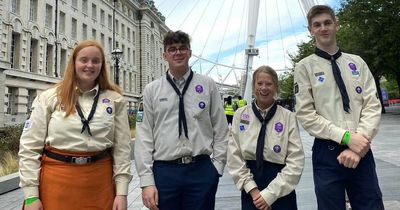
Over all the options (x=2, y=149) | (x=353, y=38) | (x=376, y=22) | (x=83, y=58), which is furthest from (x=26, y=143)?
(x=353, y=38)

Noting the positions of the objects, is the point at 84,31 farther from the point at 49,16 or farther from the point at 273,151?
the point at 273,151

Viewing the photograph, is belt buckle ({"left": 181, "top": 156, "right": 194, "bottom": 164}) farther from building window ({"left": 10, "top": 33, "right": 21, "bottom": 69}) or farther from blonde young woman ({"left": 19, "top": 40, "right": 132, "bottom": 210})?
building window ({"left": 10, "top": 33, "right": 21, "bottom": 69})

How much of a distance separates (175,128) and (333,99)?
3.90 feet

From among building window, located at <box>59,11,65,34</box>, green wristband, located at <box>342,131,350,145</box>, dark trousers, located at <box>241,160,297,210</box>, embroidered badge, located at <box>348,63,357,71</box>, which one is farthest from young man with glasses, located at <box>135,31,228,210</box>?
building window, located at <box>59,11,65,34</box>

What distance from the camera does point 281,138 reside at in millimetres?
2955

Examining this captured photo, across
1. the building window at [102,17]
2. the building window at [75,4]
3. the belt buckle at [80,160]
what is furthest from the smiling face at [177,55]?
the building window at [102,17]

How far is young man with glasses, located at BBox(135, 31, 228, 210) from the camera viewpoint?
289 cm

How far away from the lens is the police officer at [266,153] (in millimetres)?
2871

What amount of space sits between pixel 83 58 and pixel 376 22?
22882 millimetres

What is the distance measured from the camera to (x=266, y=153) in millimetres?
2943

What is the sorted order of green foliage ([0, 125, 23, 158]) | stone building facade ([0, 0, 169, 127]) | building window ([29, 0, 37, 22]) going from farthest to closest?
building window ([29, 0, 37, 22]) → stone building facade ([0, 0, 169, 127]) → green foliage ([0, 125, 23, 158])

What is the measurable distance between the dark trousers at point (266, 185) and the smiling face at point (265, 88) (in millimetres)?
488

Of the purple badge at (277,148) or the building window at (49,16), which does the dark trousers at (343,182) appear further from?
the building window at (49,16)

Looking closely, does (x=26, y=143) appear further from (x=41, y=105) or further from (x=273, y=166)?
(x=273, y=166)
